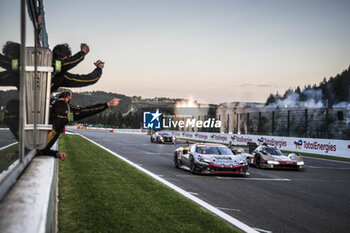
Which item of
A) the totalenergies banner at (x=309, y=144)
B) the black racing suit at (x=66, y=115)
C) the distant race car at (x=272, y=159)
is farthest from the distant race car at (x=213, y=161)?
the totalenergies banner at (x=309, y=144)

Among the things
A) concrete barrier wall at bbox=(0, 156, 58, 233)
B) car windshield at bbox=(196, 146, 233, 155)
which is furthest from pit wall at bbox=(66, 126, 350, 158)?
concrete barrier wall at bbox=(0, 156, 58, 233)

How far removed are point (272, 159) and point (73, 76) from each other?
13.5 m

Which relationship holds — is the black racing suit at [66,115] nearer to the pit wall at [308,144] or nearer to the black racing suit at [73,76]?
the black racing suit at [73,76]

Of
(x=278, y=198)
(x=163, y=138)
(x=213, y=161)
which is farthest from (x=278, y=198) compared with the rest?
(x=163, y=138)

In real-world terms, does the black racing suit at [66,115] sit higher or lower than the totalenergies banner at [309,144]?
higher

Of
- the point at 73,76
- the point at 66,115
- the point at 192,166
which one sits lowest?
the point at 192,166

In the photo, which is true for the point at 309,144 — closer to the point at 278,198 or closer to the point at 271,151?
the point at 271,151

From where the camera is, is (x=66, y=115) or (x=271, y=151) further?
(x=271, y=151)

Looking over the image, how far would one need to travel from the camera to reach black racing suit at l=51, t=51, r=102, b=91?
160 inches

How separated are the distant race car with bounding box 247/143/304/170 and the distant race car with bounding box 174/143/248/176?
253cm

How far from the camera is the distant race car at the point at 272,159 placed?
16578 millimetres

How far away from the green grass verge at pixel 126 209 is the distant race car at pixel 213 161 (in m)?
3.55

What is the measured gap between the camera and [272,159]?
16641 millimetres

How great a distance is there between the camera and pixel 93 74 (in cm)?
416
